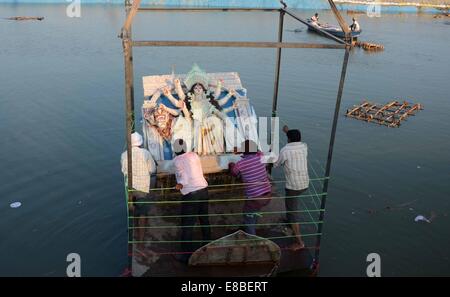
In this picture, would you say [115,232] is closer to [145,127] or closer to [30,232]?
[30,232]

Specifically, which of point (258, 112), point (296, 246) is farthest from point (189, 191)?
point (258, 112)

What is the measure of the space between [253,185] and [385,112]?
966 centimetres

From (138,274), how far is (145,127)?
329 centimetres

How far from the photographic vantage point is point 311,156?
36.9 feet

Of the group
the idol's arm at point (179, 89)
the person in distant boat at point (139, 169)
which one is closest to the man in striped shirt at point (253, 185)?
the person in distant boat at point (139, 169)

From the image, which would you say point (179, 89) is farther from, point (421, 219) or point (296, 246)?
point (421, 219)

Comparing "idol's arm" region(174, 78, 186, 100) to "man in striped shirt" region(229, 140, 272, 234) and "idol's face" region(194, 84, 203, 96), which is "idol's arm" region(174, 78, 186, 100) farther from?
"man in striped shirt" region(229, 140, 272, 234)

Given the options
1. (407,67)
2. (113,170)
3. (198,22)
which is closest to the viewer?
(113,170)

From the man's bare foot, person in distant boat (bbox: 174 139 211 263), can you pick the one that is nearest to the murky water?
the man's bare foot

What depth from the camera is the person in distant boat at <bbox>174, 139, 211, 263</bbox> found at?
20.7 ft

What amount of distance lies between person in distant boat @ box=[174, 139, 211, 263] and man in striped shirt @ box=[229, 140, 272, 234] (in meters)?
0.64

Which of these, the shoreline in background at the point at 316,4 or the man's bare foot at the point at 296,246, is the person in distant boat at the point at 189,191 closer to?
the man's bare foot at the point at 296,246

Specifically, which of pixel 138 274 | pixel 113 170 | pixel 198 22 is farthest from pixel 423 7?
pixel 138 274

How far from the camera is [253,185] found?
658 centimetres
